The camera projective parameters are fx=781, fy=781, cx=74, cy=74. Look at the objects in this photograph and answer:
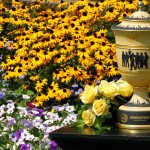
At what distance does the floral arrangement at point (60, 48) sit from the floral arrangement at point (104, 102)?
2.74 meters

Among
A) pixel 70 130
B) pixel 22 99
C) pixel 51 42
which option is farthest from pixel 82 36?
pixel 70 130

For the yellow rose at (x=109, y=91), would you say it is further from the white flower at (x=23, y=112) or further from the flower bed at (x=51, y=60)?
the white flower at (x=23, y=112)

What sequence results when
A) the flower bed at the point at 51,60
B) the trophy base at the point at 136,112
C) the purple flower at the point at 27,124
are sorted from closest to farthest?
the trophy base at the point at 136,112 < the purple flower at the point at 27,124 < the flower bed at the point at 51,60

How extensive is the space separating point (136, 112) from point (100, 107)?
218 millimetres

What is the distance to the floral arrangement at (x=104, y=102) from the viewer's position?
13.9 ft

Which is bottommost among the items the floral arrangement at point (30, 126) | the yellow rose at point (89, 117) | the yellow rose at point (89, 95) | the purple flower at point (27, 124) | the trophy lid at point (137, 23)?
the floral arrangement at point (30, 126)

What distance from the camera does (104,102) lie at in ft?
13.9

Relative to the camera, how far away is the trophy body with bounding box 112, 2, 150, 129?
4.01 metres

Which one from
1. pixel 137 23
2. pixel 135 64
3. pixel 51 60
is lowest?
pixel 51 60

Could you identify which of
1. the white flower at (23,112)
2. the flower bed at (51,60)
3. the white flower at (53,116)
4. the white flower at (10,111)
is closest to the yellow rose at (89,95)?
the flower bed at (51,60)

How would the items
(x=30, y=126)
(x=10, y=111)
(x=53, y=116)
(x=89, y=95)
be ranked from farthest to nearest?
(x=10, y=111) < (x=53, y=116) < (x=30, y=126) < (x=89, y=95)

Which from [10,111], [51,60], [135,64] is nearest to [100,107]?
[135,64]

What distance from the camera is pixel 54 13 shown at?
9.06m

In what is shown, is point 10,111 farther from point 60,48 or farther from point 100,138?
point 100,138
